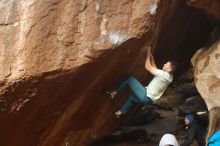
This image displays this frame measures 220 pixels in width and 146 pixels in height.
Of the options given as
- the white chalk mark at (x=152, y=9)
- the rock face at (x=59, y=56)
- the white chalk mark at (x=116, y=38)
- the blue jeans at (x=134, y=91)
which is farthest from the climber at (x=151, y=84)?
the white chalk mark at (x=116, y=38)

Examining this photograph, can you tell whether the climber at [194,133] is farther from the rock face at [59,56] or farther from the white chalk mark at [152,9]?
the white chalk mark at [152,9]

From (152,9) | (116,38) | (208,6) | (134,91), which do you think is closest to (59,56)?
(116,38)

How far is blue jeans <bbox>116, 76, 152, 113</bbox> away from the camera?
8938 millimetres

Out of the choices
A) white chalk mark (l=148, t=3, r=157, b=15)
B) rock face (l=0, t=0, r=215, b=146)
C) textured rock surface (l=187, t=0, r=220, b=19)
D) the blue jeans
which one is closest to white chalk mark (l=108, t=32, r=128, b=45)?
rock face (l=0, t=0, r=215, b=146)

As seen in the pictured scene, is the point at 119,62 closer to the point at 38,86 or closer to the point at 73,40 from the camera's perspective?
the point at 73,40

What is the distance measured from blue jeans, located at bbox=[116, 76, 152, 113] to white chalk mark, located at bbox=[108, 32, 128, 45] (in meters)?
1.39

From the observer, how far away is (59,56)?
7.57 meters

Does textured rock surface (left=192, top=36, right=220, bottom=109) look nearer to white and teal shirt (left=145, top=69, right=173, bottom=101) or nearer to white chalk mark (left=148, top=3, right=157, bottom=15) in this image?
white and teal shirt (left=145, top=69, right=173, bottom=101)

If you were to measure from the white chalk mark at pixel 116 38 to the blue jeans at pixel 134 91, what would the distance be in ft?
4.56

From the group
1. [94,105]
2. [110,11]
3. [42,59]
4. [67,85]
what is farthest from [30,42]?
[94,105]

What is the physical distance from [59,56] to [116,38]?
1.14 metres

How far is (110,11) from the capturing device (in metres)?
7.91

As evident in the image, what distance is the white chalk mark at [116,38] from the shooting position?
7.87 metres

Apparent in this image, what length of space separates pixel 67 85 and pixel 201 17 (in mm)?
6272
